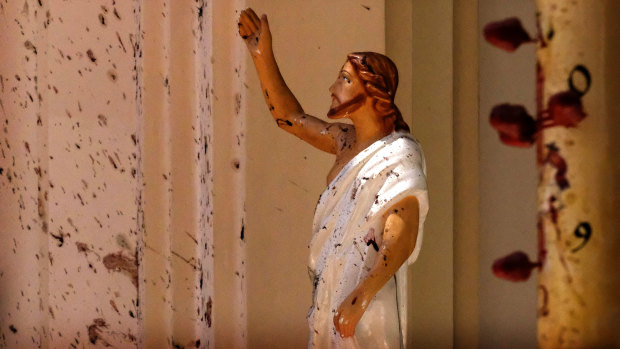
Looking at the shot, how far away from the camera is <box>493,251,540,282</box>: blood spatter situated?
1581 millimetres

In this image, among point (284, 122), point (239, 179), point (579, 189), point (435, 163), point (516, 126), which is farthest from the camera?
point (239, 179)

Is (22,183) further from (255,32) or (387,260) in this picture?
(387,260)

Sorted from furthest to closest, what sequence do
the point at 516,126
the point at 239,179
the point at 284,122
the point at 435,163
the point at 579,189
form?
the point at 239,179, the point at 435,163, the point at 284,122, the point at 516,126, the point at 579,189

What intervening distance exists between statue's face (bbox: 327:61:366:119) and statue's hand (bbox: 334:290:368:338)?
339 mm

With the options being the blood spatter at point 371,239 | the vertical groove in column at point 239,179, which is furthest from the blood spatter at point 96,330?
the blood spatter at point 371,239

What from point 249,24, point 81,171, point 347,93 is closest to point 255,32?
point 249,24

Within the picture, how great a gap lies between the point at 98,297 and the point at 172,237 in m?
0.24

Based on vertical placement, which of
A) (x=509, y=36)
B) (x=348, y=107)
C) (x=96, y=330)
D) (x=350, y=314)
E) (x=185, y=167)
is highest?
(x=509, y=36)

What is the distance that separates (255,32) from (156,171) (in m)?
0.54

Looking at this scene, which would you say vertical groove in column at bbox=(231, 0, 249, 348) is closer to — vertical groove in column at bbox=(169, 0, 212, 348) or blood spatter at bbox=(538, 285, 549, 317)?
vertical groove in column at bbox=(169, 0, 212, 348)

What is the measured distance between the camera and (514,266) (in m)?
1.68

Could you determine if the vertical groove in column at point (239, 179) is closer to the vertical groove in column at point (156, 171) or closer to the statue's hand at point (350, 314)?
the vertical groove in column at point (156, 171)

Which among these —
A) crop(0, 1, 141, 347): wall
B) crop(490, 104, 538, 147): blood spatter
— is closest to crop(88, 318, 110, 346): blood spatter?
crop(0, 1, 141, 347): wall

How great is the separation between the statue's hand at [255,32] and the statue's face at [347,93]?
0.88ft
